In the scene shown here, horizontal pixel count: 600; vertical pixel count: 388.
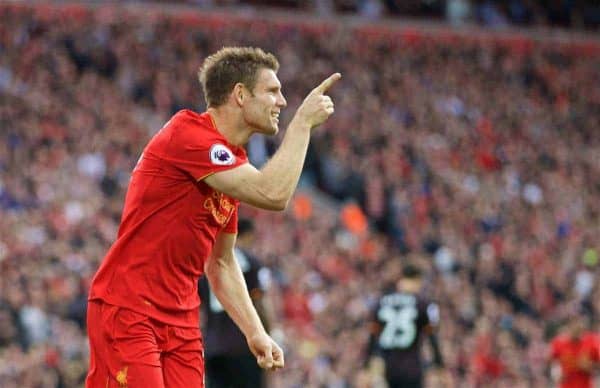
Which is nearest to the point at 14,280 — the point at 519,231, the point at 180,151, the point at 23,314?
the point at 23,314

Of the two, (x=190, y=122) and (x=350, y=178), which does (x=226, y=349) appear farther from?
(x=350, y=178)

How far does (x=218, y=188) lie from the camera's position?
5.20 meters

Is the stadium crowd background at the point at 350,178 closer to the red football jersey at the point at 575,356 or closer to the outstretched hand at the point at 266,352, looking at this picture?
the red football jersey at the point at 575,356

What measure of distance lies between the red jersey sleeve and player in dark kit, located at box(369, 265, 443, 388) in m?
6.24

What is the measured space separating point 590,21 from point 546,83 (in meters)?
3.89

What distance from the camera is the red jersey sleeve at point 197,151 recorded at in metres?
5.19

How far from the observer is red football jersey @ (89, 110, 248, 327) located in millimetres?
5227

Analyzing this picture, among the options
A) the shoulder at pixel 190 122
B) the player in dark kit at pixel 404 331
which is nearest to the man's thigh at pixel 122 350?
the shoulder at pixel 190 122

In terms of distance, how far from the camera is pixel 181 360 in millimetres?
5320

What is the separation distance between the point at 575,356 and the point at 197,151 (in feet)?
27.8

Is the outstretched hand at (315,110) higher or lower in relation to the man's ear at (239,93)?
lower

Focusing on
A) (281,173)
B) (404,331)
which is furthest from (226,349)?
(281,173)

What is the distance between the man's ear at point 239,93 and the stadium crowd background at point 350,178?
20.4 feet

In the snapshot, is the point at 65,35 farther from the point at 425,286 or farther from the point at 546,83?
the point at 546,83
